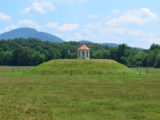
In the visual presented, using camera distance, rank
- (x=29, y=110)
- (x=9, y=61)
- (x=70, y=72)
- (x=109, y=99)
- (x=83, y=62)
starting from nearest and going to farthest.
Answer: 1. (x=29, y=110)
2. (x=109, y=99)
3. (x=70, y=72)
4. (x=83, y=62)
5. (x=9, y=61)

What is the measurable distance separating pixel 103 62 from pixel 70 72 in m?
11.1

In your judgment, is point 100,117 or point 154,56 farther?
point 154,56

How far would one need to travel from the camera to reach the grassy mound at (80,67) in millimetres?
70688

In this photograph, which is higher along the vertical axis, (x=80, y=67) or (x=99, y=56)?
(x=99, y=56)

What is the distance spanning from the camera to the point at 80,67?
2884 inches

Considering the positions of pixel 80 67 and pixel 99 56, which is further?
pixel 99 56

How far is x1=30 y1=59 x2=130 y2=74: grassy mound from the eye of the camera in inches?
2783

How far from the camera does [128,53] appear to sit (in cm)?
14450

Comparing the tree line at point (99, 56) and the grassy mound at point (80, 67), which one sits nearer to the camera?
the grassy mound at point (80, 67)

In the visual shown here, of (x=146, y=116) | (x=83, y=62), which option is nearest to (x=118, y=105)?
(x=146, y=116)

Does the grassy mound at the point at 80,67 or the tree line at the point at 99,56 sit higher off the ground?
the tree line at the point at 99,56

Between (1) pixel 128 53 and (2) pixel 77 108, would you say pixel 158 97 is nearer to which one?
(2) pixel 77 108

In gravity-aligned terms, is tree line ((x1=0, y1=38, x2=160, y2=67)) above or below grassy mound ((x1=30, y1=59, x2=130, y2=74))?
above

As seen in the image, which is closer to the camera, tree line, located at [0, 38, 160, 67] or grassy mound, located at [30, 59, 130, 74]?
grassy mound, located at [30, 59, 130, 74]
